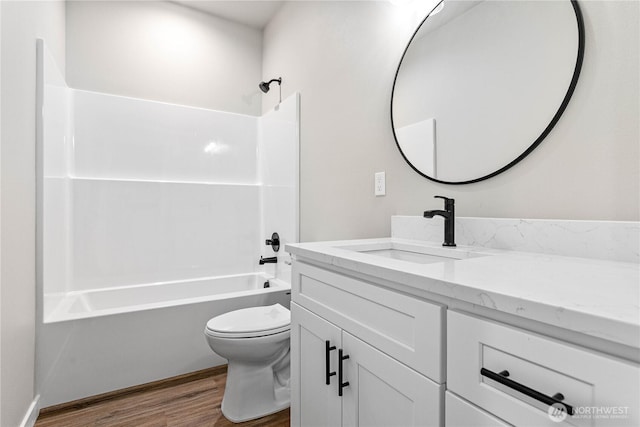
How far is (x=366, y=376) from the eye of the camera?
86 centimetres

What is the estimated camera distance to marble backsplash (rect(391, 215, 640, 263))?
2.66 ft

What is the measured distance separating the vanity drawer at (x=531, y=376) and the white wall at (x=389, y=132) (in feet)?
1.94

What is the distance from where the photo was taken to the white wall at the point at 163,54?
2.48 meters

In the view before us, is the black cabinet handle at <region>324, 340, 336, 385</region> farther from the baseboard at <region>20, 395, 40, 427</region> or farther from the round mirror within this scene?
the baseboard at <region>20, 395, 40, 427</region>

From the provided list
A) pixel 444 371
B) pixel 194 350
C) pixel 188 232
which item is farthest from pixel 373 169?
pixel 188 232

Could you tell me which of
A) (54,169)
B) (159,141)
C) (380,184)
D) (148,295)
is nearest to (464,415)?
(380,184)

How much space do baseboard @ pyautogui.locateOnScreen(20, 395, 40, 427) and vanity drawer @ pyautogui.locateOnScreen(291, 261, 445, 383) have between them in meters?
1.49

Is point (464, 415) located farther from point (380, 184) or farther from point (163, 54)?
point (163, 54)

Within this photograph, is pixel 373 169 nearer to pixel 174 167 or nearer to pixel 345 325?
pixel 345 325

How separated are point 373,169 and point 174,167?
1.87 metres

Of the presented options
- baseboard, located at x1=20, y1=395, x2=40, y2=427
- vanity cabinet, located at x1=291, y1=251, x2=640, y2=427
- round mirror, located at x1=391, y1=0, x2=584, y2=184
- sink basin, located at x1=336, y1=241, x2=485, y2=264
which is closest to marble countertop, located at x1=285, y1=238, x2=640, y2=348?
vanity cabinet, located at x1=291, y1=251, x2=640, y2=427

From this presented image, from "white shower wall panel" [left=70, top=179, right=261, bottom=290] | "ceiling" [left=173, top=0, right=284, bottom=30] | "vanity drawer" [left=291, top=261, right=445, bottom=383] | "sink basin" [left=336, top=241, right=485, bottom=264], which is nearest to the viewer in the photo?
"vanity drawer" [left=291, top=261, right=445, bottom=383]

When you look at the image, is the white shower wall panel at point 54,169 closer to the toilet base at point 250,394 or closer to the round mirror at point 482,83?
the toilet base at point 250,394

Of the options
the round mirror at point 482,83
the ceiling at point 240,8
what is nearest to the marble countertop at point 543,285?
the round mirror at point 482,83
